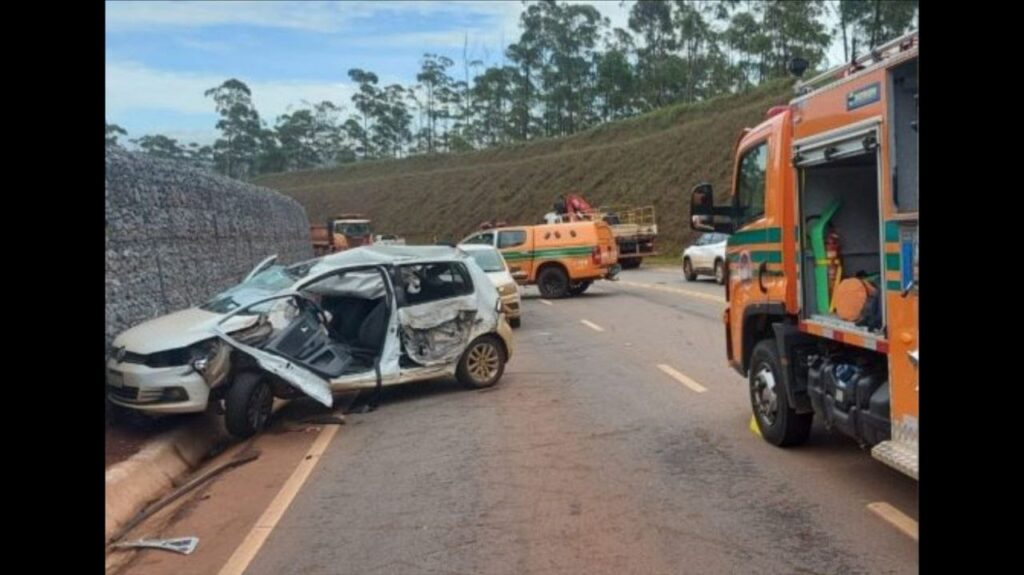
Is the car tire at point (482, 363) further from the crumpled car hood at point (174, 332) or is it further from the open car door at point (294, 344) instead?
the crumpled car hood at point (174, 332)

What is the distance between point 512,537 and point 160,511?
2.76 meters

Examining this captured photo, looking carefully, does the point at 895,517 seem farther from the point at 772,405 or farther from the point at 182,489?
the point at 182,489

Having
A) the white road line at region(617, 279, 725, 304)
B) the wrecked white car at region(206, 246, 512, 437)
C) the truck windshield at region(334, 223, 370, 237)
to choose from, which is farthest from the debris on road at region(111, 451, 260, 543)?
the truck windshield at region(334, 223, 370, 237)

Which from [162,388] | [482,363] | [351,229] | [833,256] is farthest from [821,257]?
[351,229]

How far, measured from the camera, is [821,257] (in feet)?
19.7

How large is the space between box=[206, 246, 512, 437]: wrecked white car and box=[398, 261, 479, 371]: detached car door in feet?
0.04

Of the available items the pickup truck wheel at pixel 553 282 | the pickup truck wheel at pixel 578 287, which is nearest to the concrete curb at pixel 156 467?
the pickup truck wheel at pixel 553 282

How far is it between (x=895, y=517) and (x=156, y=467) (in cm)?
554

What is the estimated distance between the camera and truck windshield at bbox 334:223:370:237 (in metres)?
42.6

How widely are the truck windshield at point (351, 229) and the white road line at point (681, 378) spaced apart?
109ft

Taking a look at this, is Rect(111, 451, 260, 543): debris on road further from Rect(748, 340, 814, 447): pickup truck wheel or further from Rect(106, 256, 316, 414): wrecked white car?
Rect(748, 340, 814, 447): pickup truck wheel

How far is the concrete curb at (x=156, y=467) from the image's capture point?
19.9 ft
